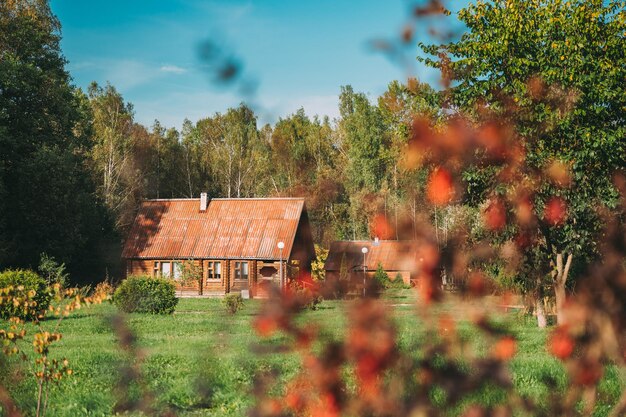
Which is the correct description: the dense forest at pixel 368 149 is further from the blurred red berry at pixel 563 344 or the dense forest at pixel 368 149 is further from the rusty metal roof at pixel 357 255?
the rusty metal roof at pixel 357 255

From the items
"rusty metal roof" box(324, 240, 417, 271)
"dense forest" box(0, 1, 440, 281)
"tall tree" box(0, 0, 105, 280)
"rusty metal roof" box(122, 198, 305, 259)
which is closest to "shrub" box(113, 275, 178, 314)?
"dense forest" box(0, 1, 440, 281)

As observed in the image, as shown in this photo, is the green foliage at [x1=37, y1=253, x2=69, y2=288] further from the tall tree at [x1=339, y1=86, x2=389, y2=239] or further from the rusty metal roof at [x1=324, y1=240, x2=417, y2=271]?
the tall tree at [x1=339, y1=86, x2=389, y2=239]

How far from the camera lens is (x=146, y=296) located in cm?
2383

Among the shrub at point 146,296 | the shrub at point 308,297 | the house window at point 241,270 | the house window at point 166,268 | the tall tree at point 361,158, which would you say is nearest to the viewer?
the shrub at point 308,297

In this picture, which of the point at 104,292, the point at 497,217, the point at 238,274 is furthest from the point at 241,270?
the point at 497,217

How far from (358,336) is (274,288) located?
0.35m

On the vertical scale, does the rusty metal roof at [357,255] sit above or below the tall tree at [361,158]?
below

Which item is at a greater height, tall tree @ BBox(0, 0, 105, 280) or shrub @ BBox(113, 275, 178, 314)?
tall tree @ BBox(0, 0, 105, 280)

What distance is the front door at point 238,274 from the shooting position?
41.9 meters

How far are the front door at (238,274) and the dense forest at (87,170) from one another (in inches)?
183

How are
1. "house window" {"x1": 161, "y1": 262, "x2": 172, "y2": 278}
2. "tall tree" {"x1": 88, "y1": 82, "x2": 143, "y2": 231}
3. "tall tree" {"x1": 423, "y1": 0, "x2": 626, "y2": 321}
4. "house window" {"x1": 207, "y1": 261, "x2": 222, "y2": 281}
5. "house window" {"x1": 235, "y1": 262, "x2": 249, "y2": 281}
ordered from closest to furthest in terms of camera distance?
"tall tree" {"x1": 423, "y1": 0, "x2": 626, "y2": 321}, "house window" {"x1": 235, "y1": 262, "x2": 249, "y2": 281}, "house window" {"x1": 207, "y1": 261, "x2": 222, "y2": 281}, "house window" {"x1": 161, "y1": 262, "x2": 172, "y2": 278}, "tall tree" {"x1": 88, "y1": 82, "x2": 143, "y2": 231}

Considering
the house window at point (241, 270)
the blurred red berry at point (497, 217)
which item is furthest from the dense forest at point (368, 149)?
the house window at point (241, 270)

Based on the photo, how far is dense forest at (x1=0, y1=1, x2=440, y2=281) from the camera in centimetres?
3572

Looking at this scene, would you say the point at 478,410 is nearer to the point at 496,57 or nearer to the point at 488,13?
the point at 496,57
